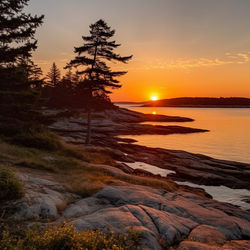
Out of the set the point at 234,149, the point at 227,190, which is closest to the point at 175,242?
the point at 227,190

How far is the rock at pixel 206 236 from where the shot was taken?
19.9 ft

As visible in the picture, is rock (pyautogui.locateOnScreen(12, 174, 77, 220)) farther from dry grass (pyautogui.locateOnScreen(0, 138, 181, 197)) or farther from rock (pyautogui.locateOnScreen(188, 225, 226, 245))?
rock (pyautogui.locateOnScreen(188, 225, 226, 245))

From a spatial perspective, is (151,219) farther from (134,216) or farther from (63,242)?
(63,242)

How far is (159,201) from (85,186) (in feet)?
10.8

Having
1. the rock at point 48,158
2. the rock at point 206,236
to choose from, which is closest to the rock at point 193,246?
the rock at point 206,236

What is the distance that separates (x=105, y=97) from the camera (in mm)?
27203

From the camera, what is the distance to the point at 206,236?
6.34 m

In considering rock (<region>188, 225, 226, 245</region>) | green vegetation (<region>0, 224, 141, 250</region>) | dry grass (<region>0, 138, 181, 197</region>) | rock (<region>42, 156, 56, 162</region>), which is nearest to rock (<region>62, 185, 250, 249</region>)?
rock (<region>188, 225, 226, 245</region>)

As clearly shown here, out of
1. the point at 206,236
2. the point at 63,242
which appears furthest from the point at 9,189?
the point at 206,236

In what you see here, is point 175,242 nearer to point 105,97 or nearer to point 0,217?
point 0,217

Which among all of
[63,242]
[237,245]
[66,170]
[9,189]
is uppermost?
[9,189]

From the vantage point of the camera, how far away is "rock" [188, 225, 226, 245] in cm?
608

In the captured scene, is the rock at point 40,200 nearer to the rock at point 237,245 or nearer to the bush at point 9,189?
the bush at point 9,189

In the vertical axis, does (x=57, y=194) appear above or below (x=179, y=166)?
above
